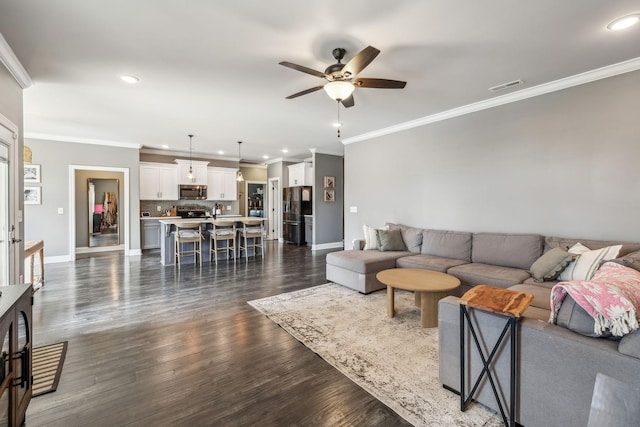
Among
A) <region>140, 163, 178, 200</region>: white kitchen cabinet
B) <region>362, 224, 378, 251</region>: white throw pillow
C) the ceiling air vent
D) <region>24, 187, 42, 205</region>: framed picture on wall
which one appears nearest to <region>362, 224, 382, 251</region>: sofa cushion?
<region>362, 224, 378, 251</region>: white throw pillow

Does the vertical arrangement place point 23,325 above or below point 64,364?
above

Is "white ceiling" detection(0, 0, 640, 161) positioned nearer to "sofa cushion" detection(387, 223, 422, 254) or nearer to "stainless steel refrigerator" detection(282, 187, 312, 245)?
"sofa cushion" detection(387, 223, 422, 254)

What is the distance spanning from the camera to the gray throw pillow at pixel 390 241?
4.86 meters

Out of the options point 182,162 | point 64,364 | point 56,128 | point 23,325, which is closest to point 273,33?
point 23,325

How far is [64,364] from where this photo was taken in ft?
7.80

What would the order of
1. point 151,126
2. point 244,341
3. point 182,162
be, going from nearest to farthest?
1. point 244,341
2. point 151,126
3. point 182,162

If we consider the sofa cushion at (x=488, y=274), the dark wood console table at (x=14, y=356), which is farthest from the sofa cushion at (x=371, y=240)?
the dark wood console table at (x=14, y=356)

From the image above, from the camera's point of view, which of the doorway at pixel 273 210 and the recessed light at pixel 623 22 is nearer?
the recessed light at pixel 623 22

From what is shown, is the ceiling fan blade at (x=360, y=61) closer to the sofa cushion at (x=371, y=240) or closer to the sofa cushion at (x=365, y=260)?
the sofa cushion at (x=365, y=260)

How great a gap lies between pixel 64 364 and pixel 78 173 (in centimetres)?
731

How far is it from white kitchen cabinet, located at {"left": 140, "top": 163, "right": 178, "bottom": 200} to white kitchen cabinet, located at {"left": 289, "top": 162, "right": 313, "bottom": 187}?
11.3 ft

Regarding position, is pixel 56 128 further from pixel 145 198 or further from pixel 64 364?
pixel 64 364

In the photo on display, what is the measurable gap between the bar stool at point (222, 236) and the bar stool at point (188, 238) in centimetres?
31

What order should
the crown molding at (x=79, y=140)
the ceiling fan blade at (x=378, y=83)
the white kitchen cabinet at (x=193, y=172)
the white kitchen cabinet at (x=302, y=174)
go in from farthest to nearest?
the white kitchen cabinet at (x=302, y=174), the white kitchen cabinet at (x=193, y=172), the crown molding at (x=79, y=140), the ceiling fan blade at (x=378, y=83)
